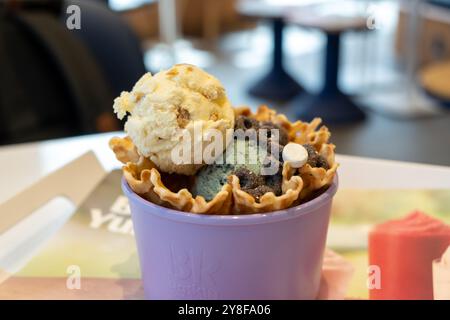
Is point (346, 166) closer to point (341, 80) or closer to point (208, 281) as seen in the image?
point (208, 281)

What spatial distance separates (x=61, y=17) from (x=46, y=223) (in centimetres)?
90

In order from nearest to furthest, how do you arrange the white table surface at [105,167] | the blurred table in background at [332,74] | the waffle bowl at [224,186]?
1. the waffle bowl at [224,186]
2. the white table surface at [105,167]
3. the blurred table in background at [332,74]

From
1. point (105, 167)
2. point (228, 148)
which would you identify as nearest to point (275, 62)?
point (105, 167)

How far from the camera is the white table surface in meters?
0.79

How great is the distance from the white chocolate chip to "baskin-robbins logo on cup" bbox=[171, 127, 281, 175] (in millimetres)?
11

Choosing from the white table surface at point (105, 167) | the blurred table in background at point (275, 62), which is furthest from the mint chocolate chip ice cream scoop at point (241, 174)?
the blurred table in background at point (275, 62)

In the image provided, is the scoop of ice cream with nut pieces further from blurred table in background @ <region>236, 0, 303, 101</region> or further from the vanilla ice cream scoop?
blurred table in background @ <region>236, 0, 303, 101</region>

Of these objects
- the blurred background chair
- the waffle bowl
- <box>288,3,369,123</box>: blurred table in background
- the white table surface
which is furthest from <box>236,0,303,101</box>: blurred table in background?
the waffle bowl

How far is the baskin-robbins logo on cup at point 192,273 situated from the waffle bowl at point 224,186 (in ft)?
0.13

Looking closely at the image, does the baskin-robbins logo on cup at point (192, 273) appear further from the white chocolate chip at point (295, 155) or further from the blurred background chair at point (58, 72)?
the blurred background chair at point (58, 72)

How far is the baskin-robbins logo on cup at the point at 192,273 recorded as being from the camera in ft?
1.68

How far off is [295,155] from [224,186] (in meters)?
0.07

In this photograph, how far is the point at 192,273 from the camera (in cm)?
52

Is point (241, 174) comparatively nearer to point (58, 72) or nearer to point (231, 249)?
point (231, 249)
